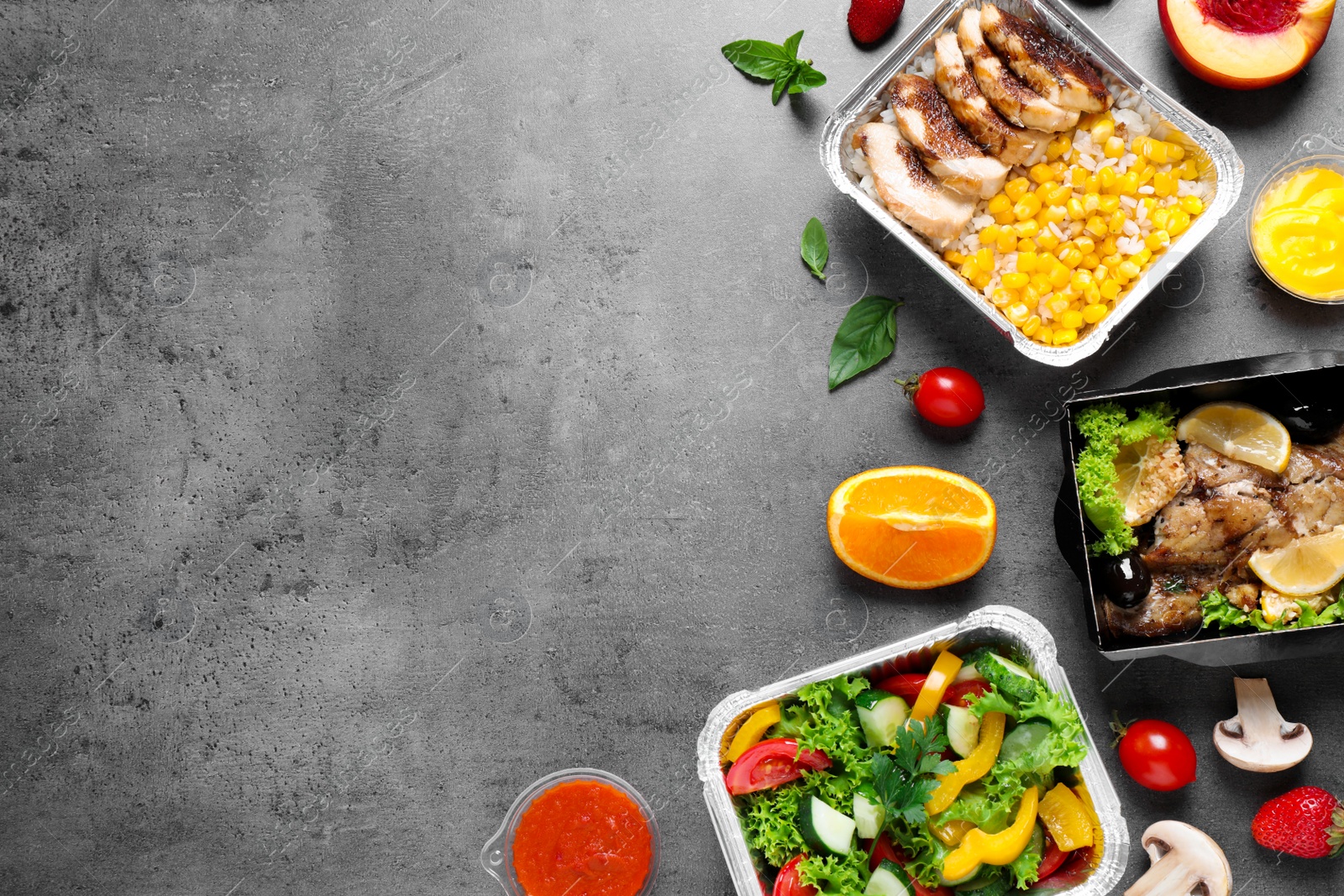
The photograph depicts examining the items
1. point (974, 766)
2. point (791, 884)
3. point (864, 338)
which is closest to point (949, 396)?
point (864, 338)

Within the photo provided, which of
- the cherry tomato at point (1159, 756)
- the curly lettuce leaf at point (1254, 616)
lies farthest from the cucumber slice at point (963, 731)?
the curly lettuce leaf at point (1254, 616)

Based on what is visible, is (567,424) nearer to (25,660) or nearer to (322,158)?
(322,158)

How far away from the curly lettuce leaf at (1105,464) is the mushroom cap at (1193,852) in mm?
1012

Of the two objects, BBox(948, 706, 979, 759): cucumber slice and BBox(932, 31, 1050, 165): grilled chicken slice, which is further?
BBox(932, 31, 1050, 165): grilled chicken slice

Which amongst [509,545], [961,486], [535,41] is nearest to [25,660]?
[509,545]

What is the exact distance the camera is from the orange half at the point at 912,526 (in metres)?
2.76

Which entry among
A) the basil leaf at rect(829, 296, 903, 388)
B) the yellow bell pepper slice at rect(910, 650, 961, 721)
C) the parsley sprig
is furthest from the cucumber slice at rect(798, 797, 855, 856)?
the basil leaf at rect(829, 296, 903, 388)

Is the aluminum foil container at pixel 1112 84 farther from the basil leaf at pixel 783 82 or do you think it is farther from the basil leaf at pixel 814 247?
the basil leaf at pixel 783 82

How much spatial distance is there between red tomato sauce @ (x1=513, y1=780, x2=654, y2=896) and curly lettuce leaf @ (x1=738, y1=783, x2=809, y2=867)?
1.47ft

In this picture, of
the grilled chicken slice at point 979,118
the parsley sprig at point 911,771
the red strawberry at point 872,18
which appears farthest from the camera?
the red strawberry at point 872,18

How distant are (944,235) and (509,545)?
1.90 meters

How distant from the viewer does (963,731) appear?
253 centimetres

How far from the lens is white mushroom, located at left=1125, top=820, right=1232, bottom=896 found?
273 centimetres

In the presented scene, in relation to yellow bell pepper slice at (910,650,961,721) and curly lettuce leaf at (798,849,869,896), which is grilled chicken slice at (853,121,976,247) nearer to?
yellow bell pepper slice at (910,650,961,721)
